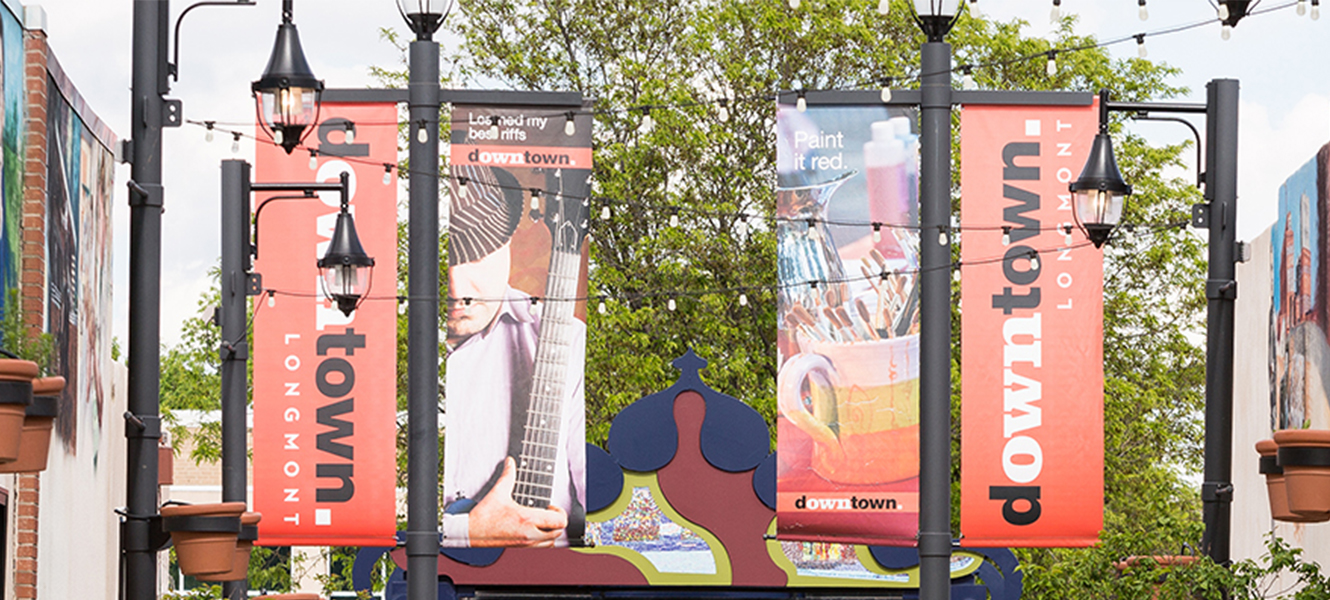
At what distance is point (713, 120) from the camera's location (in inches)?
1040

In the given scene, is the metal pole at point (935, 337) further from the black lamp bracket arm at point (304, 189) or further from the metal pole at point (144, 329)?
the metal pole at point (144, 329)

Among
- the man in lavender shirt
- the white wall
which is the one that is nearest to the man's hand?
the man in lavender shirt

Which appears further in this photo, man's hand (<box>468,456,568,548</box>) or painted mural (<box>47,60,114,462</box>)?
man's hand (<box>468,456,568,548</box>)

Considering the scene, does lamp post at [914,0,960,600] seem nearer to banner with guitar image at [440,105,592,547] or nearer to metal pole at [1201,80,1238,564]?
metal pole at [1201,80,1238,564]

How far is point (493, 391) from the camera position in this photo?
45.2ft

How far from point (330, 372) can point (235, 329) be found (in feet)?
3.67

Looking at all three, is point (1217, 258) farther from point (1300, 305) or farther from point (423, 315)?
point (423, 315)

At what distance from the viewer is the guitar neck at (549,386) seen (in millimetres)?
13789

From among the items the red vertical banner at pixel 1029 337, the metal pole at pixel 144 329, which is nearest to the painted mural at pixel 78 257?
the metal pole at pixel 144 329

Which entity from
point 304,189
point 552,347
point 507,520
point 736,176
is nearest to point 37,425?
point 304,189

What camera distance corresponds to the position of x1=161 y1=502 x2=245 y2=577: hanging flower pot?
923cm

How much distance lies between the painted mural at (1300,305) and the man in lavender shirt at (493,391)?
5766 mm

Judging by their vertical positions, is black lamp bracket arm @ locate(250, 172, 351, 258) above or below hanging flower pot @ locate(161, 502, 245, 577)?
above

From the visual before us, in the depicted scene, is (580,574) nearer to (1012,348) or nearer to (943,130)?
(1012,348)
